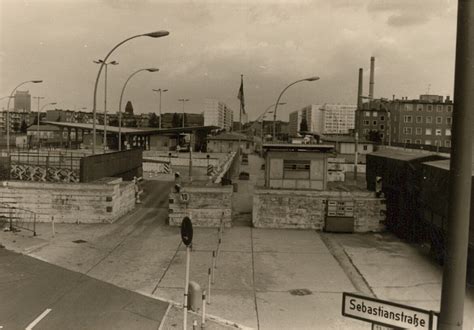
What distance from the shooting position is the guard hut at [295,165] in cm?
2441

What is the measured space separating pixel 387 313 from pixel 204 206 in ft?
60.9

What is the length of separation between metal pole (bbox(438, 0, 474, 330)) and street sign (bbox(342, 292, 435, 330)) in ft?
0.58

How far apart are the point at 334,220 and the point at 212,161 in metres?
40.2

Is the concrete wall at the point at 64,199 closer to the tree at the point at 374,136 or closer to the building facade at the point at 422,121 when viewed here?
the building facade at the point at 422,121

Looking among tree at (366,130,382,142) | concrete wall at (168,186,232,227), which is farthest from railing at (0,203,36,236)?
tree at (366,130,382,142)

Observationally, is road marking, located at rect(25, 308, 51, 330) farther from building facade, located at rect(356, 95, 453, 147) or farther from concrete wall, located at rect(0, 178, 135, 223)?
building facade, located at rect(356, 95, 453, 147)

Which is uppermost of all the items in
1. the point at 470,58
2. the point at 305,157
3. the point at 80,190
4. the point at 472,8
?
the point at 472,8

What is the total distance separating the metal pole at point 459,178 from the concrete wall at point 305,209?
1867cm

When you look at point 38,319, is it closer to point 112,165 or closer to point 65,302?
point 65,302

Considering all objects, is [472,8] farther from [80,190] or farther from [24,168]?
[24,168]

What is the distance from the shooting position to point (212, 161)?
6234 cm

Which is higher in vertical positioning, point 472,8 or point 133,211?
point 472,8

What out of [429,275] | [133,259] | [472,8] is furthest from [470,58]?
[133,259]

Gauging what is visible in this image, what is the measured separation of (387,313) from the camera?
16.4 ft
